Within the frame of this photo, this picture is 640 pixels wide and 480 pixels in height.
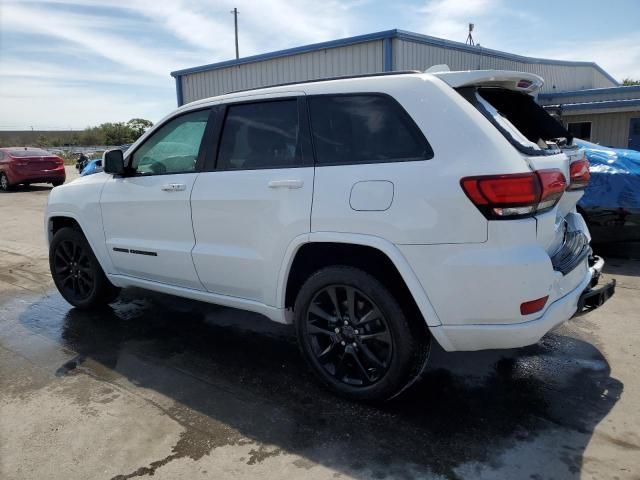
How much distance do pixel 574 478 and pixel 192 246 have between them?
2749 millimetres

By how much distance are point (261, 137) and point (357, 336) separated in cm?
148

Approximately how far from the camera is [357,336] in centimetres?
312

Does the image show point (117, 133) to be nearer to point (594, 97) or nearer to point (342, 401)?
point (594, 97)

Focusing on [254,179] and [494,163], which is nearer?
[494,163]

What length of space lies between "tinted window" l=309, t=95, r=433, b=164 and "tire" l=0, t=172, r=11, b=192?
740 inches

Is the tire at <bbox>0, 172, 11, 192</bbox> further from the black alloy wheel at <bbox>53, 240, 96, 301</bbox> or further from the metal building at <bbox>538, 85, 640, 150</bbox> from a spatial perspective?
the metal building at <bbox>538, 85, 640, 150</bbox>

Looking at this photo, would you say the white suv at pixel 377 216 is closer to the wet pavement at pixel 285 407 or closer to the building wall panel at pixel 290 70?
the wet pavement at pixel 285 407

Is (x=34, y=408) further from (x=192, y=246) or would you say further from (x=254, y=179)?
(x=254, y=179)

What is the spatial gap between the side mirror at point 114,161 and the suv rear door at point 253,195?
94 centimetres

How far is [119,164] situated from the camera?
424 centimetres

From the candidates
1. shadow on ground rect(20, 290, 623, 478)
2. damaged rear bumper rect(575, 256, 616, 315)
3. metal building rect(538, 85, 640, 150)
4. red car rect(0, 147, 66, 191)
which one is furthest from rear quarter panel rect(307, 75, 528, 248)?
red car rect(0, 147, 66, 191)

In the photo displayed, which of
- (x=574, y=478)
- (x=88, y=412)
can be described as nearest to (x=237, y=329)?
(x=88, y=412)

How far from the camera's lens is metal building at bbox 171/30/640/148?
1286 cm

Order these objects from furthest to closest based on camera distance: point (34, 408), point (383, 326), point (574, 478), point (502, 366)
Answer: point (502, 366), point (34, 408), point (383, 326), point (574, 478)
